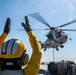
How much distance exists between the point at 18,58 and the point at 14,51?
141 mm

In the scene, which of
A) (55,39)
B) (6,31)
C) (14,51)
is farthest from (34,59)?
(55,39)

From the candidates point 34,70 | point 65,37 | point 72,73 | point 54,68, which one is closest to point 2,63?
point 34,70

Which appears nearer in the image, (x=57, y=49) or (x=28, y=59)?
(x=28, y=59)

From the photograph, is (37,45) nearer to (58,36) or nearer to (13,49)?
(13,49)

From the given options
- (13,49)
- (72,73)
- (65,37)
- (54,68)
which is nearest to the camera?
(13,49)

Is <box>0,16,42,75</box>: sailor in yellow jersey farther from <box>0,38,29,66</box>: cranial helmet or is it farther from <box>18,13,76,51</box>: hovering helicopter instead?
<box>18,13,76,51</box>: hovering helicopter

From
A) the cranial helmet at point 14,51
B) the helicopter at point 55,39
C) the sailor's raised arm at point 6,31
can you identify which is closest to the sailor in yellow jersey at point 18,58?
the cranial helmet at point 14,51

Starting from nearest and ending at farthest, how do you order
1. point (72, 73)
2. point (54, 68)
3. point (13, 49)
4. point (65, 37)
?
point (13, 49) < point (72, 73) < point (54, 68) < point (65, 37)

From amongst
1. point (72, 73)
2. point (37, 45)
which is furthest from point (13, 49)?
point (72, 73)

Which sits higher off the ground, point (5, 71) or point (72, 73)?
point (5, 71)

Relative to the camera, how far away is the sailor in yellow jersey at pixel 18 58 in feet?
12.6

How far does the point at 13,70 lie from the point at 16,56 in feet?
0.65

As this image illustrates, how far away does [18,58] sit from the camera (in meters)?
3.93

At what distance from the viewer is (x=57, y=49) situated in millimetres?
48438
